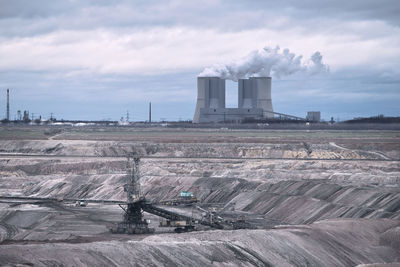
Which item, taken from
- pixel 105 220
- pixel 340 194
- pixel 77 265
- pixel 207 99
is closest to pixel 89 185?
pixel 105 220

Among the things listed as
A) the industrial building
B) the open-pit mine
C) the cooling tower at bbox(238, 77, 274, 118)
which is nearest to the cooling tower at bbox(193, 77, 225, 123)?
the industrial building

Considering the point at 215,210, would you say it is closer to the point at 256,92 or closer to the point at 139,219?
the point at 139,219

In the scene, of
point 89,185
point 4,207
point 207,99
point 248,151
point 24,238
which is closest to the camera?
point 24,238

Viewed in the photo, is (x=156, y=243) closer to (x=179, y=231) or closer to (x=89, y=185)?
(x=179, y=231)

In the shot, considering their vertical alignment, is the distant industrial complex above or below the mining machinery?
above

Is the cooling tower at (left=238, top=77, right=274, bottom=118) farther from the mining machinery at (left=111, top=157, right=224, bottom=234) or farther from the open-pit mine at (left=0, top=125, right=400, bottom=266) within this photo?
the mining machinery at (left=111, top=157, right=224, bottom=234)

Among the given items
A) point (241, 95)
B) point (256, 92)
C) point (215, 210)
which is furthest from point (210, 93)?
point (215, 210)
